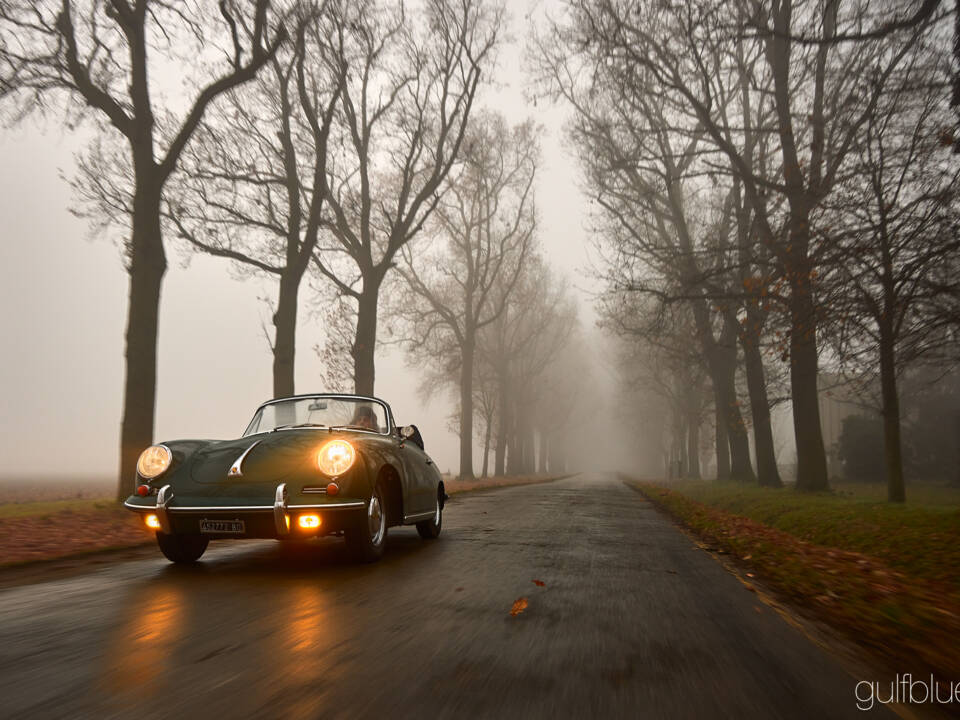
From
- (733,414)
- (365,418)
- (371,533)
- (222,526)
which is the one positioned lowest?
(371,533)

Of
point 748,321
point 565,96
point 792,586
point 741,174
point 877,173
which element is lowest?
point 792,586

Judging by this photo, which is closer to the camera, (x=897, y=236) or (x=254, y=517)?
(x=254, y=517)

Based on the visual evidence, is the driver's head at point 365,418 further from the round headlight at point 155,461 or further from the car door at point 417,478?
the round headlight at point 155,461

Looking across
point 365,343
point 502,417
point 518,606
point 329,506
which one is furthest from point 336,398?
point 502,417

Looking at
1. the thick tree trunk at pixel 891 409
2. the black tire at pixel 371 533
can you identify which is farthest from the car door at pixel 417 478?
the thick tree trunk at pixel 891 409

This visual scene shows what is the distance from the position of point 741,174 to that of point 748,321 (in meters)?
3.29

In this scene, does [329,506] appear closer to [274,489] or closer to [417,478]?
[274,489]

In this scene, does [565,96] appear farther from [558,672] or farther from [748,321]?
[558,672]

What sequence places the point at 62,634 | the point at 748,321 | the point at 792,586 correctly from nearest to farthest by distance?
the point at 62,634 → the point at 792,586 → the point at 748,321

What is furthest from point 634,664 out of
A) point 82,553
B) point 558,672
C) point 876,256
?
point 876,256

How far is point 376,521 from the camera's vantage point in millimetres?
6246

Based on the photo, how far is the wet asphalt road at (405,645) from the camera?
103 inches

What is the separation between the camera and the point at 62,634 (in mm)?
3592

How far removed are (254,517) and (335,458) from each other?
77 centimetres
